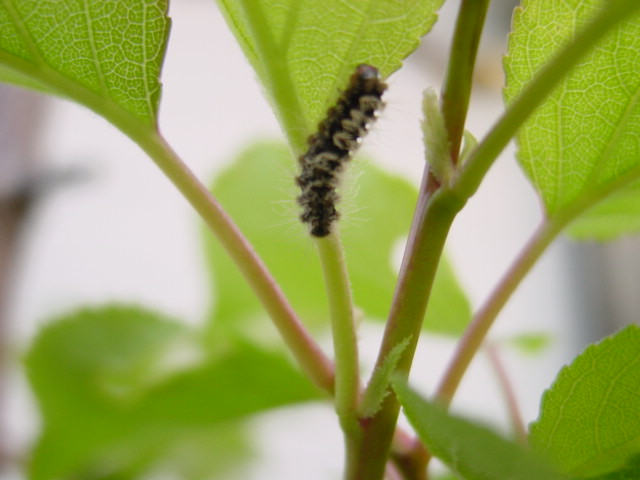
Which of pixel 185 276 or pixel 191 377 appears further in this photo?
pixel 185 276

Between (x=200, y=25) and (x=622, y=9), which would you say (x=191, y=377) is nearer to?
(x=622, y=9)

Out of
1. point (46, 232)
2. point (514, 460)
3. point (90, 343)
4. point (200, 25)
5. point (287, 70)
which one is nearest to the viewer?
point (514, 460)

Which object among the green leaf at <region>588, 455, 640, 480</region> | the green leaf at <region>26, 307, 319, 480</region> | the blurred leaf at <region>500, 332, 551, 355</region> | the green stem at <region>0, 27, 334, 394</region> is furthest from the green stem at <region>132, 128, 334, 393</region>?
the blurred leaf at <region>500, 332, 551, 355</region>

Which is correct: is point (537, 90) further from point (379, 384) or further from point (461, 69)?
point (379, 384)

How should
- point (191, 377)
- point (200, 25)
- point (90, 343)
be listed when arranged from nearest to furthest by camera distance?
point (191, 377) < point (90, 343) < point (200, 25)

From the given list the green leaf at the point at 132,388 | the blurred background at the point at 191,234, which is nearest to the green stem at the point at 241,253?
the green leaf at the point at 132,388

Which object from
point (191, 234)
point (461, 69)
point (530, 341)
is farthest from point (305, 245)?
point (191, 234)

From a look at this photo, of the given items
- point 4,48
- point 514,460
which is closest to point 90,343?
point 4,48
